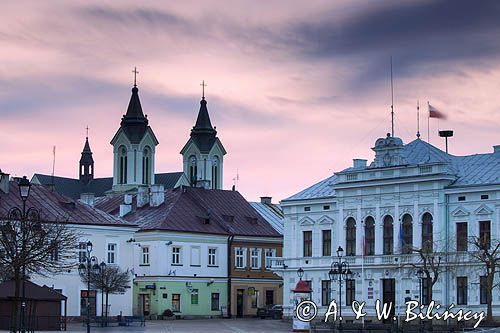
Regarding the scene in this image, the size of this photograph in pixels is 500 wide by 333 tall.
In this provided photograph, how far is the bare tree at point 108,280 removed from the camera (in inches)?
2844

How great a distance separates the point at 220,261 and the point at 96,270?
778 inches

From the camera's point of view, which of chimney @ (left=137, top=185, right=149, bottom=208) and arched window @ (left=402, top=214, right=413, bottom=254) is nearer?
arched window @ (left=402, top=214, right=413, bottom=254)

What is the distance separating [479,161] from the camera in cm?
7450

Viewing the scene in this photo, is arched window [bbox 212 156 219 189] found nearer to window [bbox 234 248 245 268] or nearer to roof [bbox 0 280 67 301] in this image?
window [bbox 234 248 245 268]

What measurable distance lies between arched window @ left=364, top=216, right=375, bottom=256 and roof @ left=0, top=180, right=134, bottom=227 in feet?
54.3

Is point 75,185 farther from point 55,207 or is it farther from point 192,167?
point 55,207

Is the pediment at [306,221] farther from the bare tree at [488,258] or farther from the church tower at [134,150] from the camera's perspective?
the church tower at [134,150]

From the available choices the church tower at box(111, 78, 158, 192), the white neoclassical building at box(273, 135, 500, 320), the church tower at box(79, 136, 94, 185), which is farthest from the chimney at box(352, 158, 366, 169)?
the church tower at box(79, 136, 94, 185)

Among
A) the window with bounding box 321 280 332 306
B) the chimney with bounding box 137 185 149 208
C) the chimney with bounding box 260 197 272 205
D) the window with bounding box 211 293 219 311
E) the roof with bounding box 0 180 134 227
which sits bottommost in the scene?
the window with bounding box 211 293 219 311

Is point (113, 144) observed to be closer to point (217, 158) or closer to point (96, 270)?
point (217, 158)

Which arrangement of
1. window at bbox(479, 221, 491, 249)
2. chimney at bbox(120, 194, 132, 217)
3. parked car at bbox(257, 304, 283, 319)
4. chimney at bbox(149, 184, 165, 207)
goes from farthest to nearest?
1. chimney at bbox(149, 184, 165, 207)
2. chimney at bbox(120, 194, 132, 217)
3. parked car at bbox(257, 304, 283, 319)
4. window at bbox(479, 221, 491, 249)

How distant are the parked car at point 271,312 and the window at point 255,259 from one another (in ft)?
15.8

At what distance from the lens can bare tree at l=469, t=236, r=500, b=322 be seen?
61125 millimetres

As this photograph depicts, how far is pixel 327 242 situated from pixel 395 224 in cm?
631
